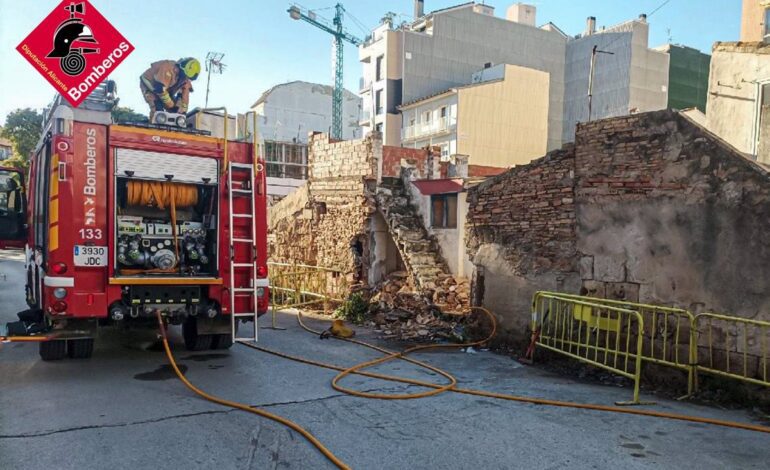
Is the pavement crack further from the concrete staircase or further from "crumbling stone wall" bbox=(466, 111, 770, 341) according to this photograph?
the concrete staircase

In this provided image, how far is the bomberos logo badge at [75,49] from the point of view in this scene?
721cm

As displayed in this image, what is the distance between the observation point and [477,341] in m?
9.00

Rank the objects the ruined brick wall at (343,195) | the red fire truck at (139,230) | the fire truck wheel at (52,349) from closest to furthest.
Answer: the red fire truck at (139,230) < the fire truck wheel at (52,349) < the ruined brick wall at (343,195)

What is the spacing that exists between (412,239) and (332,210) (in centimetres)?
302

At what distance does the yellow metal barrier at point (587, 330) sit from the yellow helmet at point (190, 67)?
23.1 feet

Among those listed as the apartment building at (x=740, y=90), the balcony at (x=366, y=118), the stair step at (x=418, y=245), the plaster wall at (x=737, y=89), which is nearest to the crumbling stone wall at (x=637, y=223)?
the stair step at (x=418, y=245)

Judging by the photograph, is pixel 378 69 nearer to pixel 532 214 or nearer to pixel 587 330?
pixel 532 214

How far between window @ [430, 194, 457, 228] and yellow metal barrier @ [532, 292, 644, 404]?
408cm

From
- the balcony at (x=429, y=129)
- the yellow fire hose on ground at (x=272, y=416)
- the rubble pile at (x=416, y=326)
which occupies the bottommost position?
the rubble pile at (x=416, y=326)

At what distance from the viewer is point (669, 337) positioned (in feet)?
21.4

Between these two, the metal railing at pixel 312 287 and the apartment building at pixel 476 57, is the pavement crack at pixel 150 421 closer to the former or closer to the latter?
the metal railing at pixel 312 287

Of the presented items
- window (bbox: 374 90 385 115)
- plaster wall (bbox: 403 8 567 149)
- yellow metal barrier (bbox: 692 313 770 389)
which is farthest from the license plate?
window (bbox: 374 90 385 115)

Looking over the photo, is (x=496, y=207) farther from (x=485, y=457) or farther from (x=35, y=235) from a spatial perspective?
(x=35, y=235)

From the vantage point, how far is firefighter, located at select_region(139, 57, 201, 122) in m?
9.34
